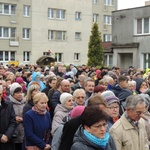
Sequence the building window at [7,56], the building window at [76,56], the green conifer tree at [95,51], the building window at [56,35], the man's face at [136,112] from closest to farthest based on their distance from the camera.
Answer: the man's face at [136,112]
the green conifer tree at [95,51]
the building window at [7,56]
the building window at [56,35]
the building window at [76,56]

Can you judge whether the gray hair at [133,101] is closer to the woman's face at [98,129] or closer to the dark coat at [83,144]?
the dark coat at [83,144]

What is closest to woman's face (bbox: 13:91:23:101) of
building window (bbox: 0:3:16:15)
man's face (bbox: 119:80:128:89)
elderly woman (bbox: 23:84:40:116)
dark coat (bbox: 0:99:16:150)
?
elderly woman (bbox: 23:84:40:116)

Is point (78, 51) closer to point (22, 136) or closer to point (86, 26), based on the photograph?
point (86, 26)

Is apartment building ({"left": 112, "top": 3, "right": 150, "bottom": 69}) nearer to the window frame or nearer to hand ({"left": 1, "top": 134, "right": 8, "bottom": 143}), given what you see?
the window frame

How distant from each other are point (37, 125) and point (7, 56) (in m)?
35.0

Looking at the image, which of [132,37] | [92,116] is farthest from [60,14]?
[92,116]

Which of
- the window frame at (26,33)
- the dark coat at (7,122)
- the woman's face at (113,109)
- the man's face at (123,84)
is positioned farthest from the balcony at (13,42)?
the woman's face at (113,109)

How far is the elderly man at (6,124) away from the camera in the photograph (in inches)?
267

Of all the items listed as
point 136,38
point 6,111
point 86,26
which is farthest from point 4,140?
point 86,26

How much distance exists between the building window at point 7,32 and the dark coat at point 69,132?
36.7m

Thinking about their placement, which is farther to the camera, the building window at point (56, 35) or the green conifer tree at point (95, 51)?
the building window at point (56, 35)

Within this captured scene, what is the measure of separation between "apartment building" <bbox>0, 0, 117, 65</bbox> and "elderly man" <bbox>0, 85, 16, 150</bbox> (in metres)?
31.3

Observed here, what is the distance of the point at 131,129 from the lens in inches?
191

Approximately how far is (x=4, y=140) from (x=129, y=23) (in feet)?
81.1
